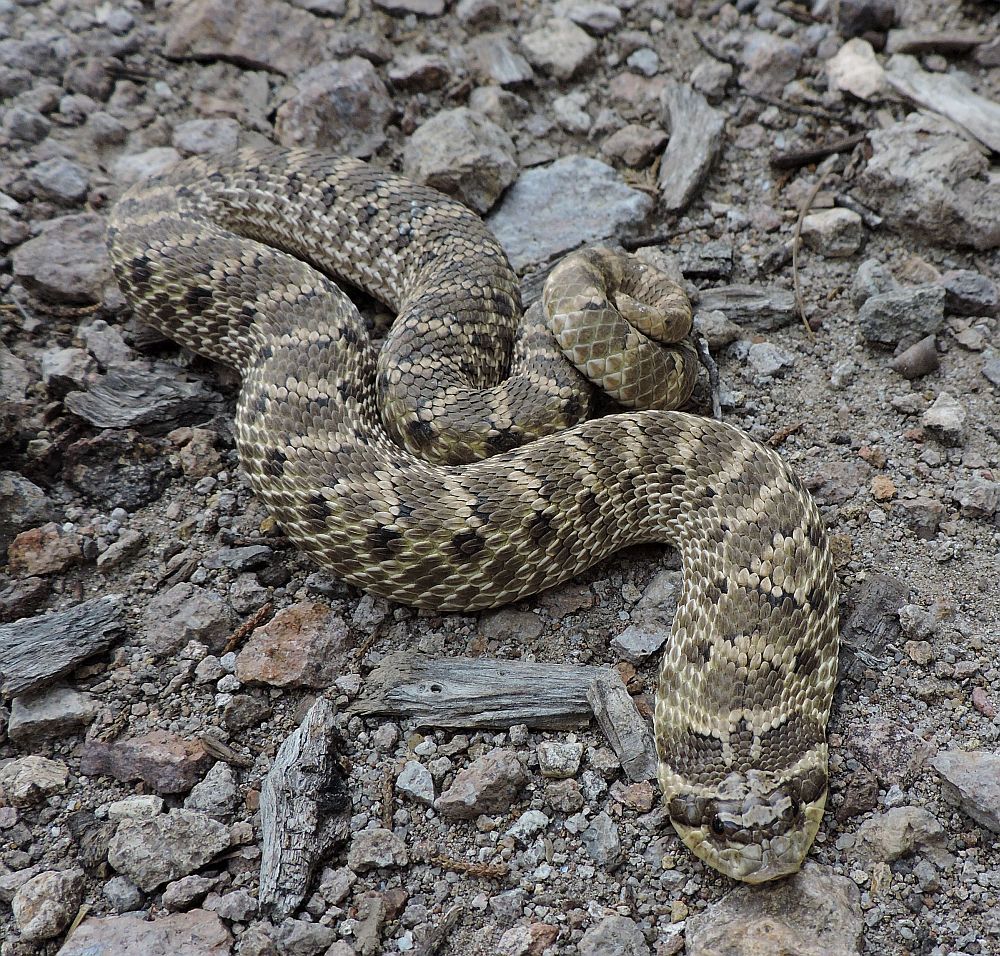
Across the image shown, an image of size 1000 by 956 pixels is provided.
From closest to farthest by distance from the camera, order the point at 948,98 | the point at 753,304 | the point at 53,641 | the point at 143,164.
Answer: the point at 53,641 < the point at 753,304 < the point at 948,98 < the point at 143,164

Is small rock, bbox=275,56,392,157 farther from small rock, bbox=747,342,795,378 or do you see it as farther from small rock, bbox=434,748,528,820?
small rock, bbox=434,748,528,820

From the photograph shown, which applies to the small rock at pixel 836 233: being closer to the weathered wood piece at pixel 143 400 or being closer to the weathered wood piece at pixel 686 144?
the weathered wood piece at pixel 686 144

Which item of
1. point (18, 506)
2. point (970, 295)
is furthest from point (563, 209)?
point (18, 506)

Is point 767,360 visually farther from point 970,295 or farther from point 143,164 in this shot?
point 143,164

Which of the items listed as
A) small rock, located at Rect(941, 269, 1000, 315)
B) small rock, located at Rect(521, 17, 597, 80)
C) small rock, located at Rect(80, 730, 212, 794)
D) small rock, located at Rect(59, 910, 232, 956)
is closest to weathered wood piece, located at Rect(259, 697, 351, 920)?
small rock, located at Rect(59, 910, 232, 956)

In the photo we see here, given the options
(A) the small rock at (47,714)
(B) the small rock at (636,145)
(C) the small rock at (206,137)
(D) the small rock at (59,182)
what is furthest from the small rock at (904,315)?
(D) the small rock at (59,182)
